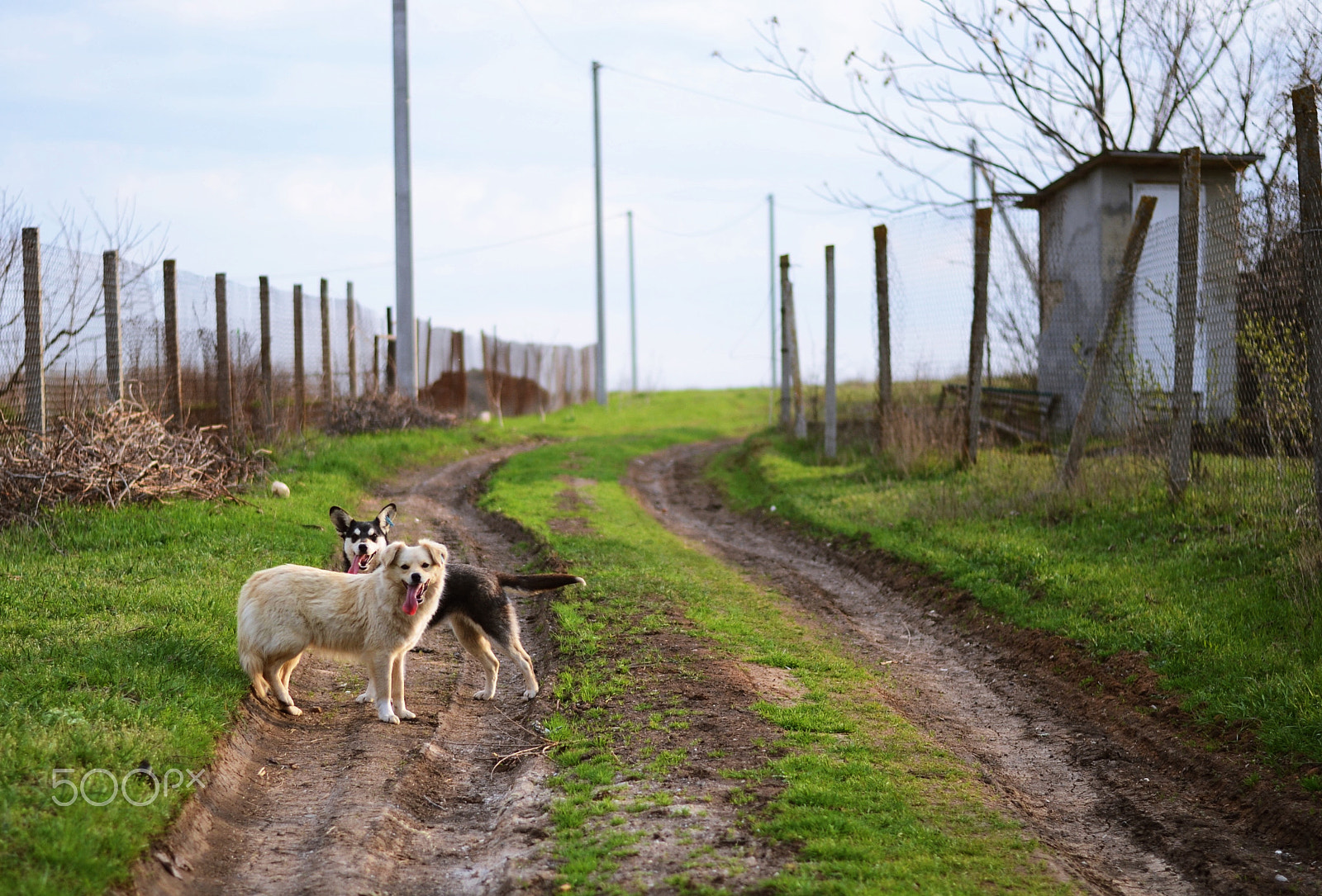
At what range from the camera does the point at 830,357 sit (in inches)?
696

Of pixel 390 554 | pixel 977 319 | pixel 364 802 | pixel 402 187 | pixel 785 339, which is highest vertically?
pixel 402 187

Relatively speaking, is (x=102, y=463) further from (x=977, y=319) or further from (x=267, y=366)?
(x=977, y=319)

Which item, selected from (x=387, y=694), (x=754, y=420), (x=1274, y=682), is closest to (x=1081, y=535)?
(x=1274, y=682)

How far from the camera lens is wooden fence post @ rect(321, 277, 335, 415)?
1850 centimetres

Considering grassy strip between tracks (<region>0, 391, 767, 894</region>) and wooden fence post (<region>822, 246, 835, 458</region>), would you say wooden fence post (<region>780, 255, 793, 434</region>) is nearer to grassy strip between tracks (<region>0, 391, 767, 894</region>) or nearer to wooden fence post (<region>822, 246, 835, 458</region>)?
wooden fence post (<region>822, 246, 835, 458</region>)

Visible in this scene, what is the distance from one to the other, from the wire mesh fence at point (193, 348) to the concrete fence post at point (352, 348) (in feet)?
0.08

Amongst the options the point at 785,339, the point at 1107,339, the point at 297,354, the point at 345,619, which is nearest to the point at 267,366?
the point at 297,354

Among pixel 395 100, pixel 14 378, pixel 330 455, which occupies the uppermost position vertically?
pixel 395 100

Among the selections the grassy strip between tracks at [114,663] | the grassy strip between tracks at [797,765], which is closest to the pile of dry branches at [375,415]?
the grassy strip between tracks at [114,663]

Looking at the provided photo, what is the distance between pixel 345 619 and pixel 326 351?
527 inches

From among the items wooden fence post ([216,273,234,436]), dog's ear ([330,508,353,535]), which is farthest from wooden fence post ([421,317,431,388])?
dog's ear ([330,508,353,535])

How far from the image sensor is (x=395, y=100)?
817 inches

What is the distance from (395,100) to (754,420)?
15462mm

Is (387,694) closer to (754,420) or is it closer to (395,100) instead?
(395,100)
